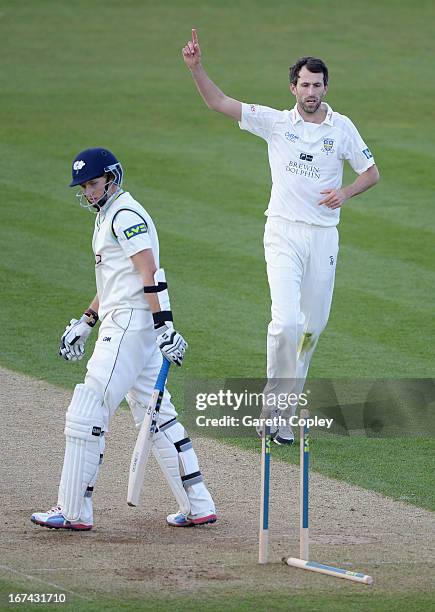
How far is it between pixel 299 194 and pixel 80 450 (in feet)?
8.54

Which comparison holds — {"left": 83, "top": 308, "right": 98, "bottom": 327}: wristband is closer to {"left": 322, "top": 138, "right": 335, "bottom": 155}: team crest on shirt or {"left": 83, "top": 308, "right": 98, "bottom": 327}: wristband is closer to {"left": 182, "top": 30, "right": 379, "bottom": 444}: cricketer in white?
{"left": 182, "top": 30, "right": 379, "bottom": 444}: cricketer in white

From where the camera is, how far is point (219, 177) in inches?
638

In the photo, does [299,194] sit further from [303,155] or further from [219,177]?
[219,177]

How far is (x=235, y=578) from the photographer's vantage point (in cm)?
645

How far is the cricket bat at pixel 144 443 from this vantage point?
7.02 meters

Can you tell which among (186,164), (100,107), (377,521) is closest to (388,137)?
(186,164)

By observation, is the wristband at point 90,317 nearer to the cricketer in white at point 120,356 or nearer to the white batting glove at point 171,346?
the cricketer in white at point 120,356

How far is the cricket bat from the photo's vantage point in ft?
23.0

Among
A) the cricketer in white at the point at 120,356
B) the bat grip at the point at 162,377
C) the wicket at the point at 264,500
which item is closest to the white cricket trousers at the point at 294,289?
the cricketer in white at the point at 120,356

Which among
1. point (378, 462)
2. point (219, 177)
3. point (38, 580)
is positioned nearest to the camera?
point (38, 580)

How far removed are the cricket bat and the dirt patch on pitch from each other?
0.27m

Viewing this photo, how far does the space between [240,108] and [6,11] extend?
17921mm

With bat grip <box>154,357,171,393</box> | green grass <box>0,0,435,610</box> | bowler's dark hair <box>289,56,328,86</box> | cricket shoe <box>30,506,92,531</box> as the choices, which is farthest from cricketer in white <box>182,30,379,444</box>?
cricket shoe <box>30,506,92,531</box>

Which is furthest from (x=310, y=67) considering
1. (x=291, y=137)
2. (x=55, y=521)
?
(x=55, y=521)
